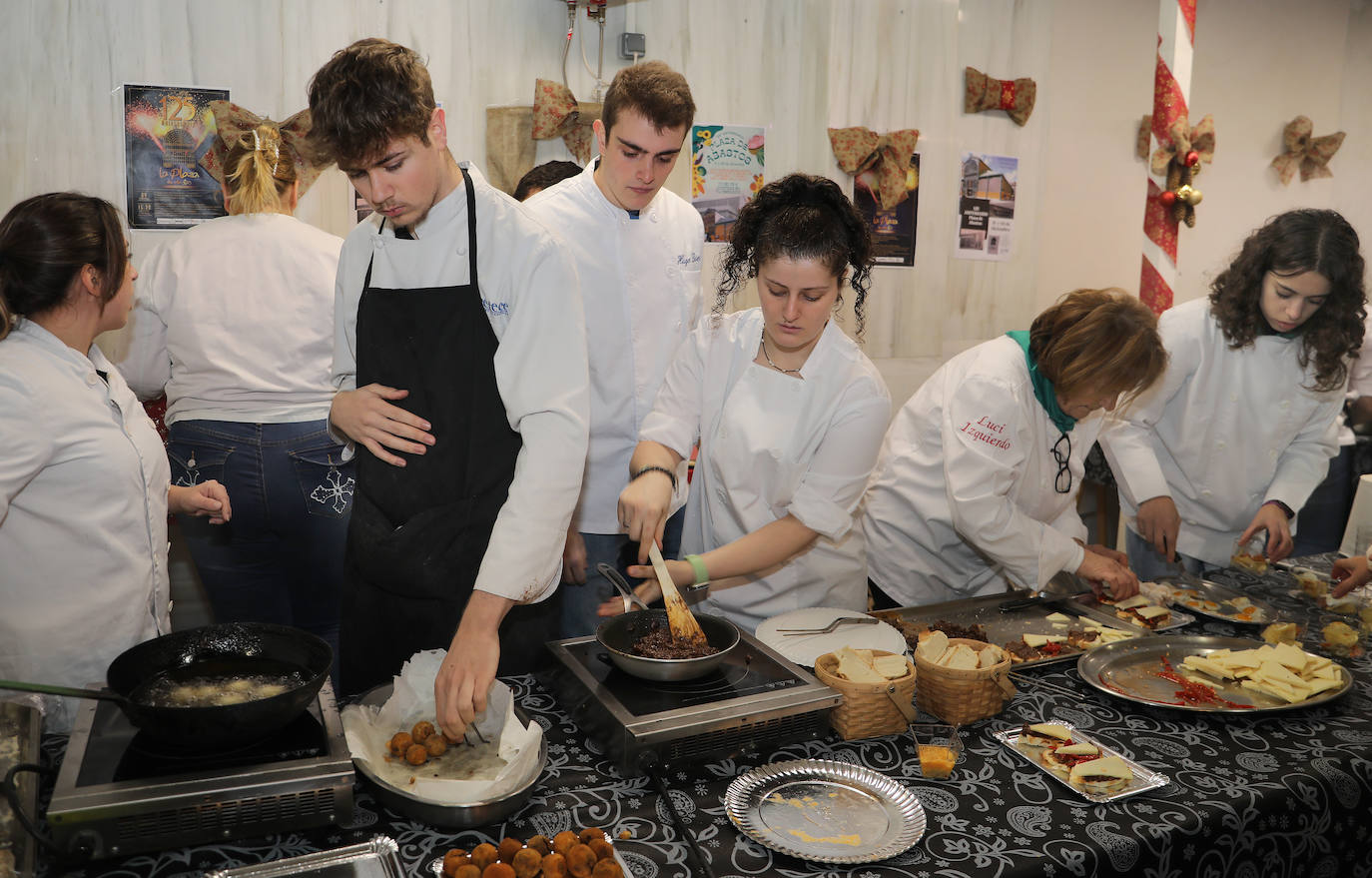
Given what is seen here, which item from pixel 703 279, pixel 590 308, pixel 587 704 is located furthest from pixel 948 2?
pixel 587 704

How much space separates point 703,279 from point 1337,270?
6.98ft

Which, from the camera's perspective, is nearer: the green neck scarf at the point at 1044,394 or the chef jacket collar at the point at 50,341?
the chef jacket collar at the point at 50,341

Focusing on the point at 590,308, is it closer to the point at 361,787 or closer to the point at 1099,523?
the point at 361,787

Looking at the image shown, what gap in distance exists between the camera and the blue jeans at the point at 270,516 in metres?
2.78

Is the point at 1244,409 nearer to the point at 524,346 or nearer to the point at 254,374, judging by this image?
the point at 524,346

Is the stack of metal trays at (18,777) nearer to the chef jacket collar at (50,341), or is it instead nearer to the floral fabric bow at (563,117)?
the chef jacket collar at (50,341)

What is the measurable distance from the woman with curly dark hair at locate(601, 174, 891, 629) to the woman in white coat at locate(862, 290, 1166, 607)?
283 mm

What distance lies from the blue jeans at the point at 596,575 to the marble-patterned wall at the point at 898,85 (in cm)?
160

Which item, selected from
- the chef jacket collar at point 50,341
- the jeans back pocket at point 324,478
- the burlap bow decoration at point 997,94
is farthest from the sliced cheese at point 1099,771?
the burlap bow decoration at point 997,94

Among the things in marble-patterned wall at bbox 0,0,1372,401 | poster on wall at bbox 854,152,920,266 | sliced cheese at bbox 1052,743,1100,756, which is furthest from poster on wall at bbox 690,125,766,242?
sliced cheese at bbox 1052,743,1100,756

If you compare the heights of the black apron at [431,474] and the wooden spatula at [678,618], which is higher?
the black apron at [431,474]

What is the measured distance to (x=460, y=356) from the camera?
1.67 meters

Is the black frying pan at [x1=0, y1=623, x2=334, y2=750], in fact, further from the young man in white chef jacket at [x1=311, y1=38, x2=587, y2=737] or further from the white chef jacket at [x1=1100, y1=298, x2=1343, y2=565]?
the white chef jacket at [x1=1100, y1=298, x2=1343, y2=565]

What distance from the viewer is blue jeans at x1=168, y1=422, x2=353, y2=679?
278 cm
